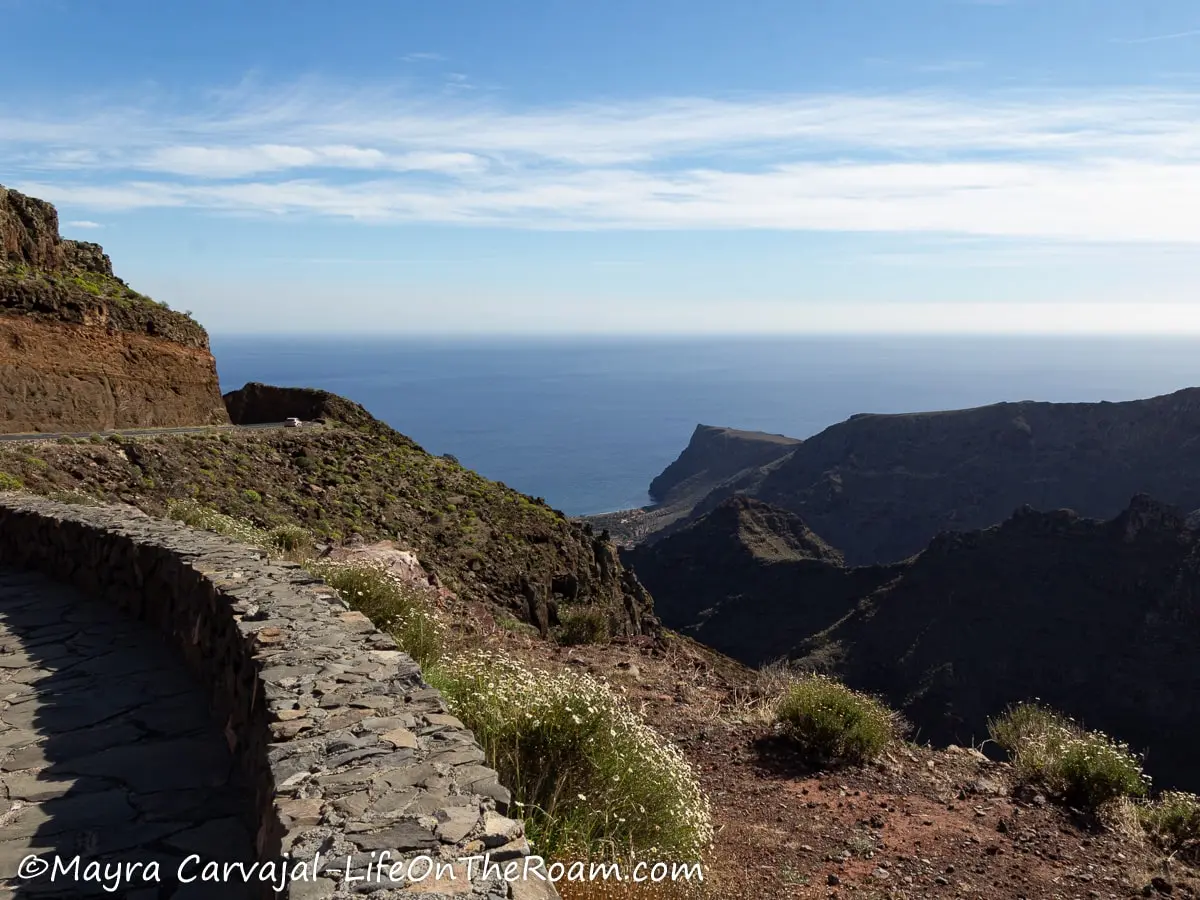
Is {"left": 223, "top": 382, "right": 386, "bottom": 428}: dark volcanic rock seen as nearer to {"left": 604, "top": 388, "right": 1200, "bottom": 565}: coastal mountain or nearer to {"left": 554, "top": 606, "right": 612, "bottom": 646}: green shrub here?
{"left": 554, "top": 606, "right": 612, "bottom": 646}: green shrub

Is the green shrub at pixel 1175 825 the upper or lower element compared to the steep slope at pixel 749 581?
upper

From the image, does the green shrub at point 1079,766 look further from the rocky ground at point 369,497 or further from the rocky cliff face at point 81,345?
the rocky cliff face at point 81,345

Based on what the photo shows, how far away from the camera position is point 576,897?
356 centimetres

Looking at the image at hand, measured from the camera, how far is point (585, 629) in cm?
1291

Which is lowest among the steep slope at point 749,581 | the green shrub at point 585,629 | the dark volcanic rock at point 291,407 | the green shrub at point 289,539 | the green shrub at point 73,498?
the steep slope at point 749,581

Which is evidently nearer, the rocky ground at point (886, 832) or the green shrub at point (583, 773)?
the green shrub at point (583, 773)

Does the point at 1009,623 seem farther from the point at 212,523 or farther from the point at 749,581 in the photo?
the point at 212,523

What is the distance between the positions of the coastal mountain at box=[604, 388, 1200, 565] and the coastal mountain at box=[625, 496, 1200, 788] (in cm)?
3275

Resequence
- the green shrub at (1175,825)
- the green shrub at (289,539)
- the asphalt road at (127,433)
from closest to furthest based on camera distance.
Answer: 1. the green shrub at (1175,825)
2. the green shrub at (289,539)
3. the asphalt road at (127,433)

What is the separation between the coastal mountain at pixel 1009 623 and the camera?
3675 centimetres

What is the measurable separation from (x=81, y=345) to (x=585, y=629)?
1296 cm

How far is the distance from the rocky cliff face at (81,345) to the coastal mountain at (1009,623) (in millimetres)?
29832

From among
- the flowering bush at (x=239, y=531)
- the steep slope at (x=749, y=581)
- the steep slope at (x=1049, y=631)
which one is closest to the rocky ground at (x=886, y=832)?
the flowering bush at (x=239, y=531)

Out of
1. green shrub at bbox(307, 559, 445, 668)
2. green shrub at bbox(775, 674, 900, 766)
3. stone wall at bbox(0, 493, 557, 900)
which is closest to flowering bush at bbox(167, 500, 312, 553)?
green shrub at bbox(307, 559, 445, 668)
